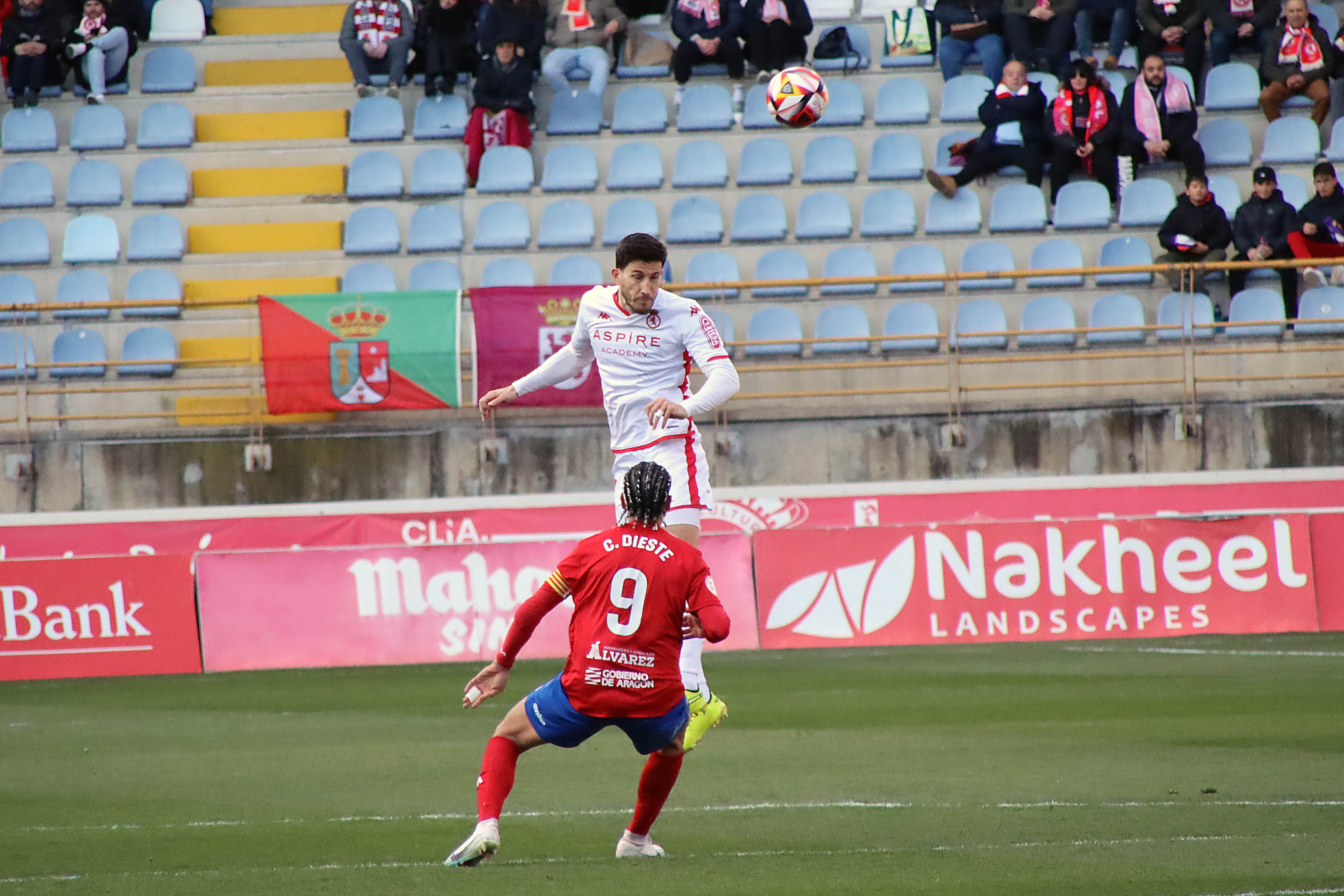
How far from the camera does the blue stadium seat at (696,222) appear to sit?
19.0 m

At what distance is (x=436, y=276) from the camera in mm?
18781

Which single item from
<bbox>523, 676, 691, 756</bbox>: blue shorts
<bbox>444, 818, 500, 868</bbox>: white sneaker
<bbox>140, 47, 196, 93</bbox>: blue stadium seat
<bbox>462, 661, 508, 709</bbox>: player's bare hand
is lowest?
<bbox>444, 818, 500, 868</bbox>: white sneaker

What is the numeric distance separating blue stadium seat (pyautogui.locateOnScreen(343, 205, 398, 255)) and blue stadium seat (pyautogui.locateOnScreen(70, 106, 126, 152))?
3.62 m

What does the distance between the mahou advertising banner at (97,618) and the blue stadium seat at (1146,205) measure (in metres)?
11.7

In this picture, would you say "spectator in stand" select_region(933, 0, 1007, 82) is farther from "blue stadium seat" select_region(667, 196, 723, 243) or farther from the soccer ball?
the soccer ball

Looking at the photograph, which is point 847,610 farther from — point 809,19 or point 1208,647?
point 809,19

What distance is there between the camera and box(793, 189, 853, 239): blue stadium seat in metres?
19.0

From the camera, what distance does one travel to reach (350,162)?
20516mm

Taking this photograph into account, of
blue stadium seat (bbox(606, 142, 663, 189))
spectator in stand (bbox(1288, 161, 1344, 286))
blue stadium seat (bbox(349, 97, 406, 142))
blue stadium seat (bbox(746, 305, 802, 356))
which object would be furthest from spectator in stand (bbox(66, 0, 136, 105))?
spectator in stand (bbox(1288, 161, 1344, 286))

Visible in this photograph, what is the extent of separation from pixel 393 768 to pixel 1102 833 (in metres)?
3.84

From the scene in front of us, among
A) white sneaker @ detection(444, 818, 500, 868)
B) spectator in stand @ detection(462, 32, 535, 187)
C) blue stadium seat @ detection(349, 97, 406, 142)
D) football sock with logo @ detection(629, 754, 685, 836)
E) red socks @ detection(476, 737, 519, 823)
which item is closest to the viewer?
white sneaker @ detection(444, 818, 500, 868)

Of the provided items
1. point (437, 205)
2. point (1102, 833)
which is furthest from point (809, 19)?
point (1102, 833)

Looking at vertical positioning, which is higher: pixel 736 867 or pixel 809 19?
pixel 809 19

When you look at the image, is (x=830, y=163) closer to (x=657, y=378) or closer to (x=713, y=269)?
(x=713, y=269)
